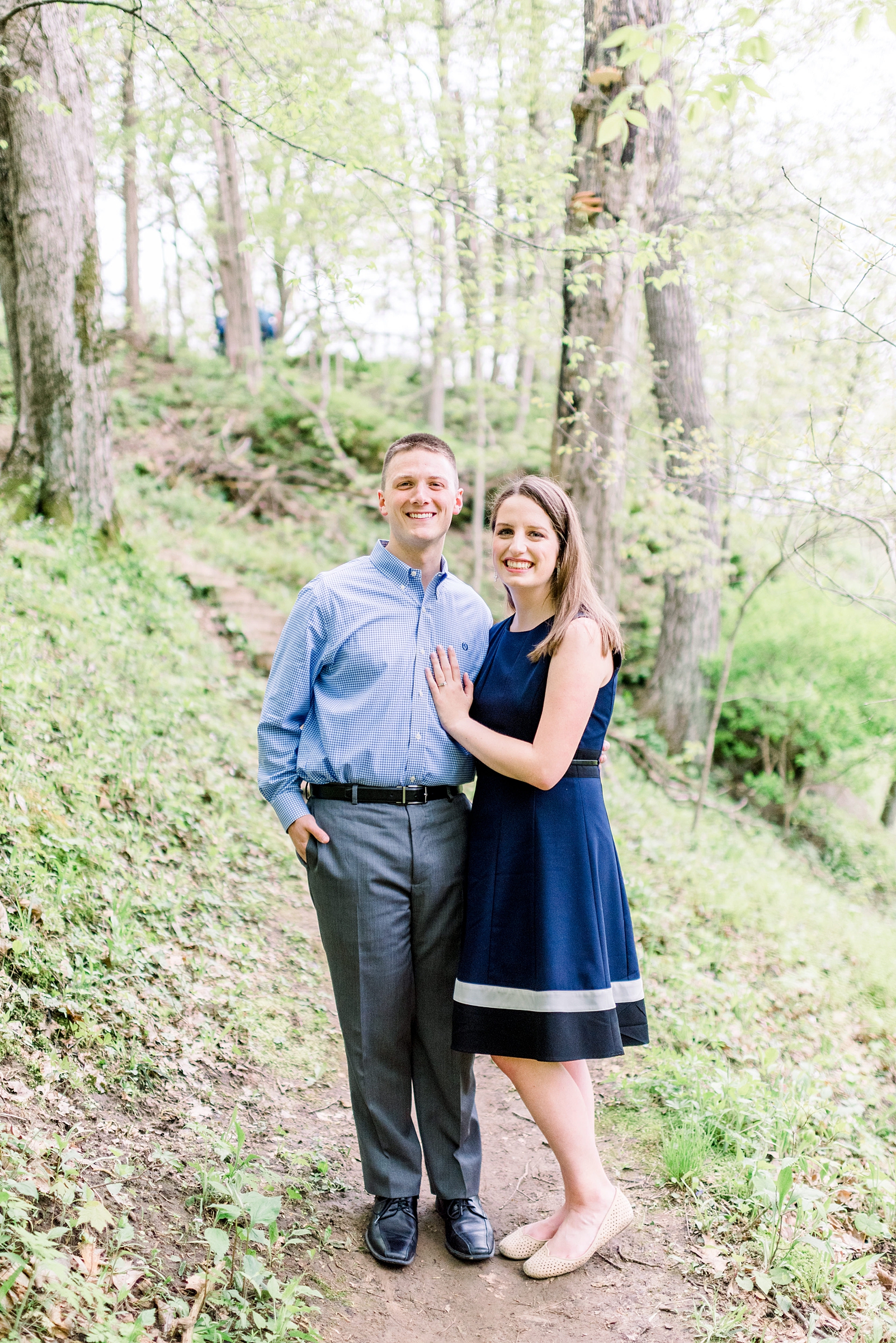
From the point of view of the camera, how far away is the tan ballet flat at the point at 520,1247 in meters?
2.75

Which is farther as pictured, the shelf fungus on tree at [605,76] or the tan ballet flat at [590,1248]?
the shelf fungus on tree at [605,76]

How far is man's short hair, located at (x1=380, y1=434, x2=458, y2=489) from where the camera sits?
2.72 meters

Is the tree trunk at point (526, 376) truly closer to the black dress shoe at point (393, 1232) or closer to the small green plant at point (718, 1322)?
the black dress shoe at point (393, 1232)

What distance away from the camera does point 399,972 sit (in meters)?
2.68

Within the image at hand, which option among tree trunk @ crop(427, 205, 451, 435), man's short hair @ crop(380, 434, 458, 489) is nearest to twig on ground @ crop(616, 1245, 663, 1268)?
man's short hair @ crop(380, 434, 458, 489)

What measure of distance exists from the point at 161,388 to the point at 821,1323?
14598 millimetres

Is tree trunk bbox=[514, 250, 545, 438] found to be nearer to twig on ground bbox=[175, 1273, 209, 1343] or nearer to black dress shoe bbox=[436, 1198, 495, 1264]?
black dress shoe bbox=[436, 1198, 495, 1264]

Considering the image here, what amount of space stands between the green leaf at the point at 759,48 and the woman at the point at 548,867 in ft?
3.79

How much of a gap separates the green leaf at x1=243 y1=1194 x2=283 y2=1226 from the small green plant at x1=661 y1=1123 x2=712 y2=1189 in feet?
4.68

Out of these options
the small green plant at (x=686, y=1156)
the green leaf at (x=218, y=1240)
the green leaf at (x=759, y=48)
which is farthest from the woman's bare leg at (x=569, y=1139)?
the green leaf at (x=759, y=48)

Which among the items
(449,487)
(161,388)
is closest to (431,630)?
(449,487)

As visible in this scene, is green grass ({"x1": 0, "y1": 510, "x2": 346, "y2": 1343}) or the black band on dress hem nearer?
green grass ({"x1": 0, "y1": 510, "x2": 346, "y2": 1343})

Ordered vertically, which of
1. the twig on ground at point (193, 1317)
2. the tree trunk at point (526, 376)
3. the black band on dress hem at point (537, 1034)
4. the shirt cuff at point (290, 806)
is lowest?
the twig on ground at point (193, 1317)

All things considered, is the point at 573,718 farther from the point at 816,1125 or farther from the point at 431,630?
the point at 816,1125
